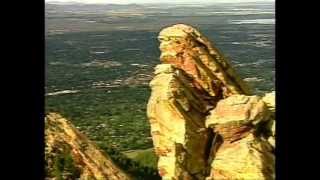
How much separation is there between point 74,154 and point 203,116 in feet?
4.28

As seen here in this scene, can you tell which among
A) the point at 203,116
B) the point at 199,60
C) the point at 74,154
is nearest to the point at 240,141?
the point at 203,116

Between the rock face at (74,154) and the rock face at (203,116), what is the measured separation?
65 cm

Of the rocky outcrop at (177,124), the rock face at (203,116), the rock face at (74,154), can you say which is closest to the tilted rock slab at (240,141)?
the rock face at (203,116)

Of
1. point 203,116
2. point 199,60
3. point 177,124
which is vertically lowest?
point 177,124

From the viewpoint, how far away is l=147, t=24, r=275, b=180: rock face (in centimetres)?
401

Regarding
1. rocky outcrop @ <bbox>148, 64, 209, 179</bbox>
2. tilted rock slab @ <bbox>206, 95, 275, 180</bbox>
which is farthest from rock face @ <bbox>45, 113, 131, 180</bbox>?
tilted rock slab @ <bbox>206, 95, 275, 180</bbox>

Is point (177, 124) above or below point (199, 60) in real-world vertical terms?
below

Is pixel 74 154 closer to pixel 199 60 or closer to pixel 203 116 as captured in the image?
pixel 203 116

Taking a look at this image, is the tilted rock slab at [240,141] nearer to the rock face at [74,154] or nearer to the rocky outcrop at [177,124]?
the rocky outcrop at [177,124]

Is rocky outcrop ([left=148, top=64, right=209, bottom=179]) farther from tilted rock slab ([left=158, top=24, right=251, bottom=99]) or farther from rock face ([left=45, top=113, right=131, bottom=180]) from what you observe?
rock face ([left=45, top=113, right=131, bottom=180])

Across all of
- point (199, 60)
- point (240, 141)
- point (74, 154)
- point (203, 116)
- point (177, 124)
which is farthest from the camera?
point (199, 60)

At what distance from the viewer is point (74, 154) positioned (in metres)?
3.54

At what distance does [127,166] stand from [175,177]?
0.59 meters
